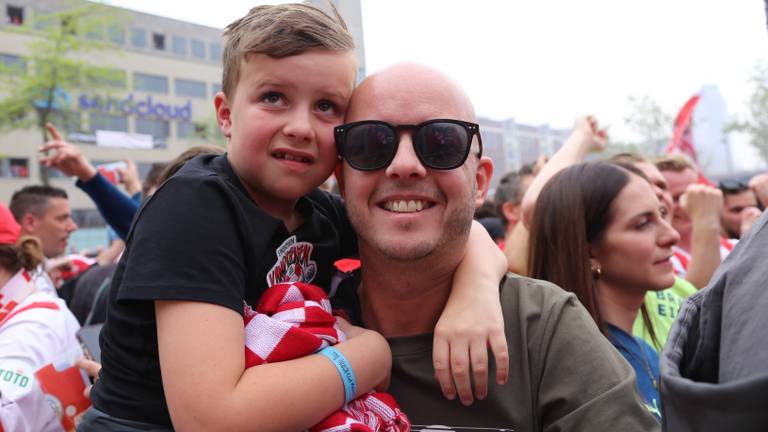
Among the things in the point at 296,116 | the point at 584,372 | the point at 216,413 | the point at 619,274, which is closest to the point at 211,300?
the point at 216,413

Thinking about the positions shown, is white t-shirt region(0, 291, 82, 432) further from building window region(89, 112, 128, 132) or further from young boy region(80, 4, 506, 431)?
building window region(89, 112, 128, 132)

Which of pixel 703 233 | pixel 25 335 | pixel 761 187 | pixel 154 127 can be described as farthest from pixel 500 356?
pixel 154 127

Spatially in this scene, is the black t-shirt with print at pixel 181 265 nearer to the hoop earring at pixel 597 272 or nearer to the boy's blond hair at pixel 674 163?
the hoop earring at pixel 597 272

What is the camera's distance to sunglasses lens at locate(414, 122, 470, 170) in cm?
172

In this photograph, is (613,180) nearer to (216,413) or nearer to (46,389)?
(216,413)

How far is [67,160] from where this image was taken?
12.5 ft

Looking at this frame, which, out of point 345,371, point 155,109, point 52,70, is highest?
point 155,109

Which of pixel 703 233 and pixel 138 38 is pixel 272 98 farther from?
pixel 138 38

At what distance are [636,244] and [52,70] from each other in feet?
76.4

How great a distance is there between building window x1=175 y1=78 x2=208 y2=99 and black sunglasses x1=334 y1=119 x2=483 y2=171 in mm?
43311

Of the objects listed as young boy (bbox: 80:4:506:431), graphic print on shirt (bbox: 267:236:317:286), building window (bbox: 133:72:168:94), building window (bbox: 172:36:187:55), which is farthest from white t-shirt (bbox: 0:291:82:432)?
building window (bbox: 172:36:187:55)

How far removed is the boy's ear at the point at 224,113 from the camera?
1.88 meters

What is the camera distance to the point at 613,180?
8.93ft

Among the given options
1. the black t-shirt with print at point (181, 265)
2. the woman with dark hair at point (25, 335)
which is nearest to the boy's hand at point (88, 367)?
the woman with dark hair at point (25, 335)
